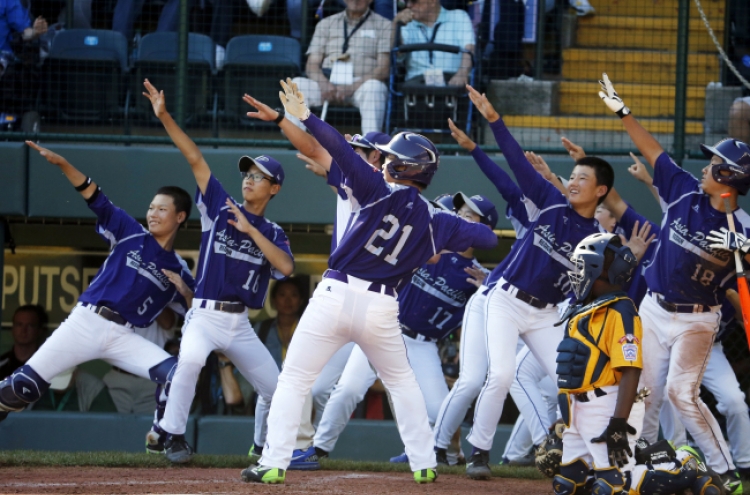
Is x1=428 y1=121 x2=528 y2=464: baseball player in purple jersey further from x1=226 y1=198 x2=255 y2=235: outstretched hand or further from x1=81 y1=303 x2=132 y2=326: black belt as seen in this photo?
x1=81 y1=303 x2=132 y2=326: black belt

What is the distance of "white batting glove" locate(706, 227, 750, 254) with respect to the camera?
517cm

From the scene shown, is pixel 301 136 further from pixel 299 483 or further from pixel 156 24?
pixel 156 24

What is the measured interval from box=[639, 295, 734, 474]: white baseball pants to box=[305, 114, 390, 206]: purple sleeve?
183 cm

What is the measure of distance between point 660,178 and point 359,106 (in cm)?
257

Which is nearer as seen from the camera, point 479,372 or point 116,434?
point 479,372

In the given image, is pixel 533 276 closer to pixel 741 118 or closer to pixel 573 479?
pixel 573 479

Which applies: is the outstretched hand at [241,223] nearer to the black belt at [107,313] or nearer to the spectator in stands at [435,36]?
the black belt at [107,313]

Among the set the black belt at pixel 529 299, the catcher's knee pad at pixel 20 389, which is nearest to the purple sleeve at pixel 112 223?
the catcher's knee pad at pixel 20 389

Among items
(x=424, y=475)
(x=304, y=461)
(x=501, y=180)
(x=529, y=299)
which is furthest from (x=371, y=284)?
(x=304, y=461)

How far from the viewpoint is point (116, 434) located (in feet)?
24.2

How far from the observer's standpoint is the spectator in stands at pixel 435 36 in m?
7.63

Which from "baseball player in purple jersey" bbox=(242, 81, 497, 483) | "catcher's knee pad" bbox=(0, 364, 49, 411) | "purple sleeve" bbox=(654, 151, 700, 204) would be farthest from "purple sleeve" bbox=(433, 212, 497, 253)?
"catcher's knee pad" bbox=(0, 364, 49, 411)

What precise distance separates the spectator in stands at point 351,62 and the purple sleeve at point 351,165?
280 cm

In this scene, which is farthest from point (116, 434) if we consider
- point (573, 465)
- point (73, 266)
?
point (573, 465)
